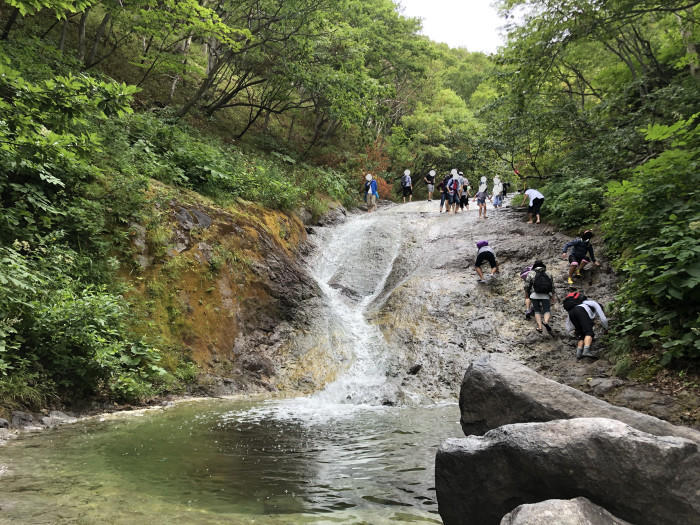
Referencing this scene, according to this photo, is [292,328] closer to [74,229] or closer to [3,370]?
[74,229]

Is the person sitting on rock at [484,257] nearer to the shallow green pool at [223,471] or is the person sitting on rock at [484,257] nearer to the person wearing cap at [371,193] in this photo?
the shallow green pool at [223,471]

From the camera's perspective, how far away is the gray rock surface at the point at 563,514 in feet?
8.42

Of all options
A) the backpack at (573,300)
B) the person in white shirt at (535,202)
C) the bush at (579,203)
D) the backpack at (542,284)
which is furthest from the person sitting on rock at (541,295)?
the person in white shirt at (535,202)

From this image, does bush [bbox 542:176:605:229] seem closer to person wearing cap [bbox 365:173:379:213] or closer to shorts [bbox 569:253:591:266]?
shorts [bbox 569:253:591:266]

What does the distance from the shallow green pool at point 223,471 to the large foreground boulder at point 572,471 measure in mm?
A: 577

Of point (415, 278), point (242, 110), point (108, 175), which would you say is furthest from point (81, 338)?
point (242, 110)

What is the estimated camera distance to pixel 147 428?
6.00 m

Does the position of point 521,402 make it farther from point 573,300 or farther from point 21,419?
point 21,419

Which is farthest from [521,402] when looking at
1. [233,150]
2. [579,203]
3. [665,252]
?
[233,150]

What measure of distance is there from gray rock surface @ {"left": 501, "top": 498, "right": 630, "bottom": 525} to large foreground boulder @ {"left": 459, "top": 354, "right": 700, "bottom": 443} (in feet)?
6.00

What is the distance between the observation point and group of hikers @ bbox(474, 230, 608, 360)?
9500 millimetres

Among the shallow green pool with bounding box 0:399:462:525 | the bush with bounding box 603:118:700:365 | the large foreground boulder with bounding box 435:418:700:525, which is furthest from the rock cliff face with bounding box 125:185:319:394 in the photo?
the bush with bounding box 603:118:700:365

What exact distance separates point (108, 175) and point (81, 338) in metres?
4.90

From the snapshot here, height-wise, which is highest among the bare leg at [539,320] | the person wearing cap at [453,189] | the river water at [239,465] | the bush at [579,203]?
the person wearing cap at [453,189]
